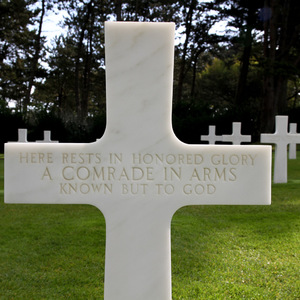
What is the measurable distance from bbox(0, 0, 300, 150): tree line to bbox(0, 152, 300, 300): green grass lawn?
45.8 ft

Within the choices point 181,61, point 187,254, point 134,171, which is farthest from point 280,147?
point 181,61

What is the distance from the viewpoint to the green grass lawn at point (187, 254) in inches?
105

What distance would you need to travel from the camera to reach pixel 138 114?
6.50 ft

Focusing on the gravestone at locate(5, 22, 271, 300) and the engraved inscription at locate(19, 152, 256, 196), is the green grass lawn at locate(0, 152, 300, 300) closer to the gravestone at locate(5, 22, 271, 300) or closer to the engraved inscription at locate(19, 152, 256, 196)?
the gravestone at locate(5, 22, 271, 300)

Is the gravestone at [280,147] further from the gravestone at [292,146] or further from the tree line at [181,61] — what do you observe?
the tree line at [181,61]

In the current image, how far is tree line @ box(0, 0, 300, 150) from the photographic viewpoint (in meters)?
18.6

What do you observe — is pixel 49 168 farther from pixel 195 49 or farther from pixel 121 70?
pixel 195 49

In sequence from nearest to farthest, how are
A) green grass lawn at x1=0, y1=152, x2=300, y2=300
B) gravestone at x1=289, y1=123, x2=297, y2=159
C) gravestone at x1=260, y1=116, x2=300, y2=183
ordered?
green grass lawn at x1=0, y1=152, x2=300, y2=300 < gravestone at x1=260, y1=116, x2=300, y2=183 < gravestone at x1=289, y1=123, x2=297, y2=159

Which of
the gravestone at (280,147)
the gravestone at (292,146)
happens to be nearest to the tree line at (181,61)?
the gravestone at (292,146)

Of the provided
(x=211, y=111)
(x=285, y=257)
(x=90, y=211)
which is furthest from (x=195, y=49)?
(x=285, y=257)

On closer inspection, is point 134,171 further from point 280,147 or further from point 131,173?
point 280,147

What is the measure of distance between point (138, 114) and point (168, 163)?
30 centimetres

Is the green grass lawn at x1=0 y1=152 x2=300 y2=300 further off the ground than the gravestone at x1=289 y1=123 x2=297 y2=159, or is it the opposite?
the gravestone at x1=289 y1=123 x2=297 y2=159

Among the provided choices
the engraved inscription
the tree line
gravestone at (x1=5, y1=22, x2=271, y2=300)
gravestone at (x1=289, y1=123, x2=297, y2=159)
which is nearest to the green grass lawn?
gravestone at (x1=5, y1=22, x2=271, y2=300)
